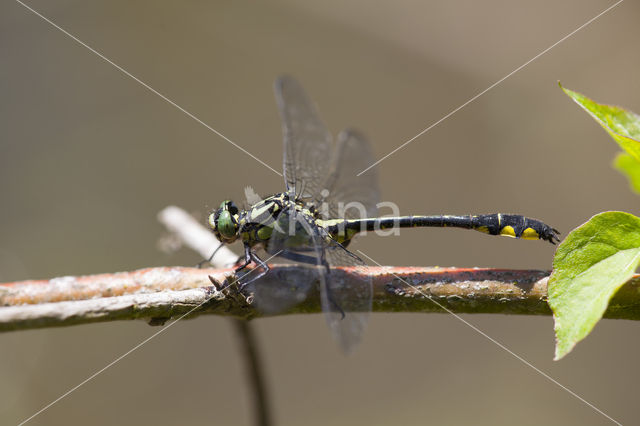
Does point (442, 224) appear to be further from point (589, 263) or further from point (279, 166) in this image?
point (279, 166)

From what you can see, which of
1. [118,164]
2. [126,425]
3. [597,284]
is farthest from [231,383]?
[597,284]

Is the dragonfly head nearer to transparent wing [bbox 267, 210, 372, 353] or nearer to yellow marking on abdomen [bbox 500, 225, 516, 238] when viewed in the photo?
transparent wing [bbox 267, 210, 372, 353]

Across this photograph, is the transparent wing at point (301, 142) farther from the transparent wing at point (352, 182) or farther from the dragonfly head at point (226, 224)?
the dragonfly head at point (226, 224)

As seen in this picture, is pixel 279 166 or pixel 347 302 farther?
pixel 279 166

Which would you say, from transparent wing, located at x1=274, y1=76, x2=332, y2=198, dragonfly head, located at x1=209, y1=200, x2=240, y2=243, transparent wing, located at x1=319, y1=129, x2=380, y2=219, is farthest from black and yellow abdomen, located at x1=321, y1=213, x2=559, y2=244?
dragonfly head, located at x1=209, y1=200, x2=240, y2=243

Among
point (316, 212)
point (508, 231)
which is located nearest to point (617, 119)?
point (508, 231)
